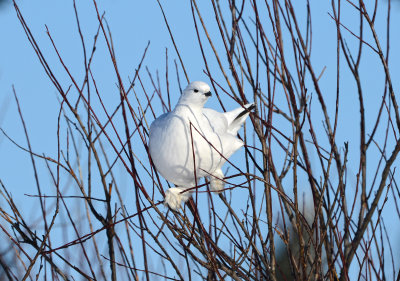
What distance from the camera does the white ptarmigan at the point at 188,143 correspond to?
199 centimetres

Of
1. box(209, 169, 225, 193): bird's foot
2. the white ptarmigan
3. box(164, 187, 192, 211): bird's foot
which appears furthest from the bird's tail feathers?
box(164, 187, 192, 211): bird's foot

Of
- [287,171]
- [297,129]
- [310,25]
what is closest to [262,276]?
[287,171]

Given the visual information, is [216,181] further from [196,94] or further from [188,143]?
[196,94]

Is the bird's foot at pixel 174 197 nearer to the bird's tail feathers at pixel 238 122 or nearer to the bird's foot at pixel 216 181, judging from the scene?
the bird's foot at pixel 216 181

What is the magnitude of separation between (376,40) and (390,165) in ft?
1.49

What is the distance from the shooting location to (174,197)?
2059mm

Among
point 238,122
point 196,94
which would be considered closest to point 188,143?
point 196,94

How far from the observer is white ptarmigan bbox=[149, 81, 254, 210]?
1987 millimetres

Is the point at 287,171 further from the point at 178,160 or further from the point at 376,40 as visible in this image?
the point at 376,40

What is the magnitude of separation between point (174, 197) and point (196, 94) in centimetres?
39

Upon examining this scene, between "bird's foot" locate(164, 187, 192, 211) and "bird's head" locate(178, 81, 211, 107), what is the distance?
Answer: 320 mm

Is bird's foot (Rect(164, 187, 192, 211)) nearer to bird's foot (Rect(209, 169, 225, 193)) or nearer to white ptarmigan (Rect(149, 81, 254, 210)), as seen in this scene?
white ptarmigan (Rect(149, 81, 254, 210))

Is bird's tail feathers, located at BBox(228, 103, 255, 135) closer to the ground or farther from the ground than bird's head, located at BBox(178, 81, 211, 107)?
farther from the ground

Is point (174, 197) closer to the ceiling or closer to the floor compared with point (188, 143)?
closer to the floor
